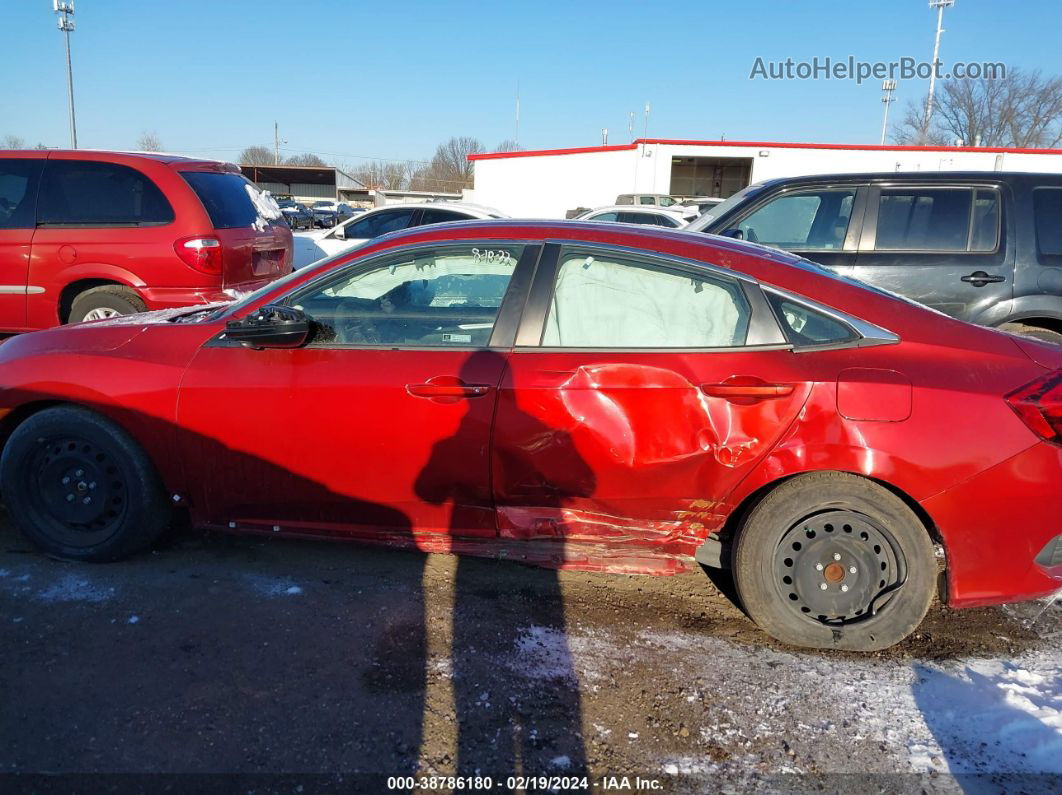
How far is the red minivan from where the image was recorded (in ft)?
20.5

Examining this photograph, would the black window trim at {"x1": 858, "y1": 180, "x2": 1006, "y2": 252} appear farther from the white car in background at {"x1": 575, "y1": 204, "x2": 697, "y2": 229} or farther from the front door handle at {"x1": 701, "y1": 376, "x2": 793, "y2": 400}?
the white car in background at {"x1": 575, "y1": 204, "x2": 697, "y2": 229}

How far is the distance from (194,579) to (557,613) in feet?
5.43

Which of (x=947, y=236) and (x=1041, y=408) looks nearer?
(x=1041, y=408)

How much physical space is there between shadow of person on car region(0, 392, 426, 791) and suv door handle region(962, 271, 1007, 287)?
162 inches

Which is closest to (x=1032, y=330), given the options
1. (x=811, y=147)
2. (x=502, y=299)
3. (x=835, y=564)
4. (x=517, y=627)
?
(x=835, y=564)

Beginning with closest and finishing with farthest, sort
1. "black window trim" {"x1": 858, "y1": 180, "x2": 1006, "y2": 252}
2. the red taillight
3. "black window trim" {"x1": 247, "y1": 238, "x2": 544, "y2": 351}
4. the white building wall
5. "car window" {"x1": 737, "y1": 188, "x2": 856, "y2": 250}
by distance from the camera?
the red taillight, "black window trim" {"x1": 247, "y1": 238, "x2": 544, "y2": 351}, "black window trim" {"x1": 858, "y1": 180, "x2": 1006, "y2": 252}, "car window" {"x1": 737, "y1": 188, "x2": 856, "y2": 250}, the white building wall

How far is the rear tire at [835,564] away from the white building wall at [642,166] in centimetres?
2795

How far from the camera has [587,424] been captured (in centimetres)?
303

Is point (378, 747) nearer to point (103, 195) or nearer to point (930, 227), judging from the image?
point (930, 227)

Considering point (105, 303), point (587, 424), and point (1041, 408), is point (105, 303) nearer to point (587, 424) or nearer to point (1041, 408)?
point (587, 424)

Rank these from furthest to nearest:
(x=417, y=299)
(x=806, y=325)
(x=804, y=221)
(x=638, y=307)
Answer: (x=804, y=221), (x=417, y=299), (x=638, y=307), (x=806, y=325)

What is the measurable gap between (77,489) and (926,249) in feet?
17.6

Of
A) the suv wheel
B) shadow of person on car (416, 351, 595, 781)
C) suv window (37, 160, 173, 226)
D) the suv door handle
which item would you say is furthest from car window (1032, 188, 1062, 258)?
the suv wheel

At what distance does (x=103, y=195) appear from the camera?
6410 millimetres
